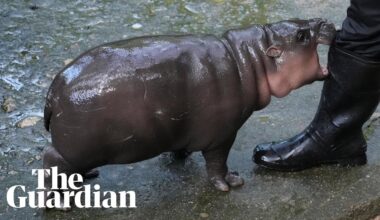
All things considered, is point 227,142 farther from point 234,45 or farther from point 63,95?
point 63,95

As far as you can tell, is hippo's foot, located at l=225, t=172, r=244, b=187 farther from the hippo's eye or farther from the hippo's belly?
the hippo's eye

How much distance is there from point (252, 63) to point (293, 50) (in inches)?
6.7

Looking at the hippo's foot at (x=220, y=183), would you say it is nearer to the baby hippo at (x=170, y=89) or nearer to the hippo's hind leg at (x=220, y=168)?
the hippo's hind leg at (x=220, y=168)

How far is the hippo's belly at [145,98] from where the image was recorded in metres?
2.26

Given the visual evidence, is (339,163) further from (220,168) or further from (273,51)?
(273,51)

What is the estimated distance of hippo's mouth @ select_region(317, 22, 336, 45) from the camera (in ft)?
8.35

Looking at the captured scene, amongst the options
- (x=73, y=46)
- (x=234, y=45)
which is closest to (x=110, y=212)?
(x=234, y=45)

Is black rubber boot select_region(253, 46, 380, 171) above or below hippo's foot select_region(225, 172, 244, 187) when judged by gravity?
above

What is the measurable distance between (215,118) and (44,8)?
7.05ft

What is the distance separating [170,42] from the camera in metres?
2.40

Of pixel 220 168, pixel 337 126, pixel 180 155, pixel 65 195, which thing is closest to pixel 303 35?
pixel 337 126

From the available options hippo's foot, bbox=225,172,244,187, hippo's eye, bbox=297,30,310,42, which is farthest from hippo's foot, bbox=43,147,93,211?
hippo's eye, bbox=297,30,310,42

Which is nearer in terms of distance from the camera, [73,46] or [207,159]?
[207,159]

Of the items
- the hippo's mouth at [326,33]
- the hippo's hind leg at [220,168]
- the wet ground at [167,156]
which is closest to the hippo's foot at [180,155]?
the wet ground at [167,156]
